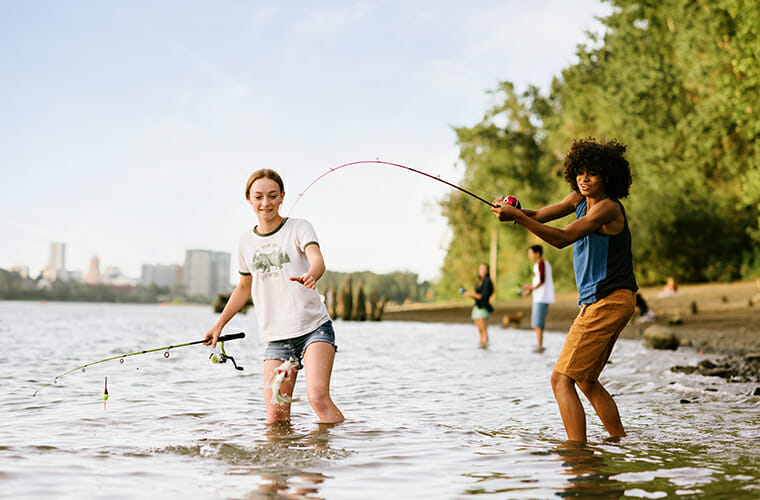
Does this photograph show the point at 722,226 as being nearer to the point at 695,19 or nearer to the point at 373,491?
the point at 695,19

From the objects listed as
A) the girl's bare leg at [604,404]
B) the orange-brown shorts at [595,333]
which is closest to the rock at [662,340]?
the girl's bare leg at [604,404]

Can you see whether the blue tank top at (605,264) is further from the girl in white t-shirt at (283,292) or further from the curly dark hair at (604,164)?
the girl in white t-shirt at (283,292)

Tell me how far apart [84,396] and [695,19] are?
1280 inches

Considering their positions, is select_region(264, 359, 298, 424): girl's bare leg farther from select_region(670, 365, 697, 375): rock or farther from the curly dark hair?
select_region(670, 365, 697, 375): rock

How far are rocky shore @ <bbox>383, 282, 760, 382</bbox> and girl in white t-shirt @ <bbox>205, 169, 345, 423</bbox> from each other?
649 cm

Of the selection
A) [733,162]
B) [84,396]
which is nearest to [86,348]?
A: [84,396]

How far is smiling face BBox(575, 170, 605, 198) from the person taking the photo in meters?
4.96

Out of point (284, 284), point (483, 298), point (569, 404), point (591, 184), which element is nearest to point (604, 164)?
point (591, 184)

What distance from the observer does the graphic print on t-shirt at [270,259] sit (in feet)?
17.4

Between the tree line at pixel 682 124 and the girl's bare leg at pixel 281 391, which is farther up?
the tree line at pixel 682 124

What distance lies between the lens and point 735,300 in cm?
2436

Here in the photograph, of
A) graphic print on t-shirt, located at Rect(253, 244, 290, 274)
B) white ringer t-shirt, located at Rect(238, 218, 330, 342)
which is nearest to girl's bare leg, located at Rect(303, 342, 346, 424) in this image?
white ringer t-shirt, located at Rect(238, 218, 330, 342)

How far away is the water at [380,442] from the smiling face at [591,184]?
5.84ft

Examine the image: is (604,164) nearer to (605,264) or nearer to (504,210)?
(605,264)
